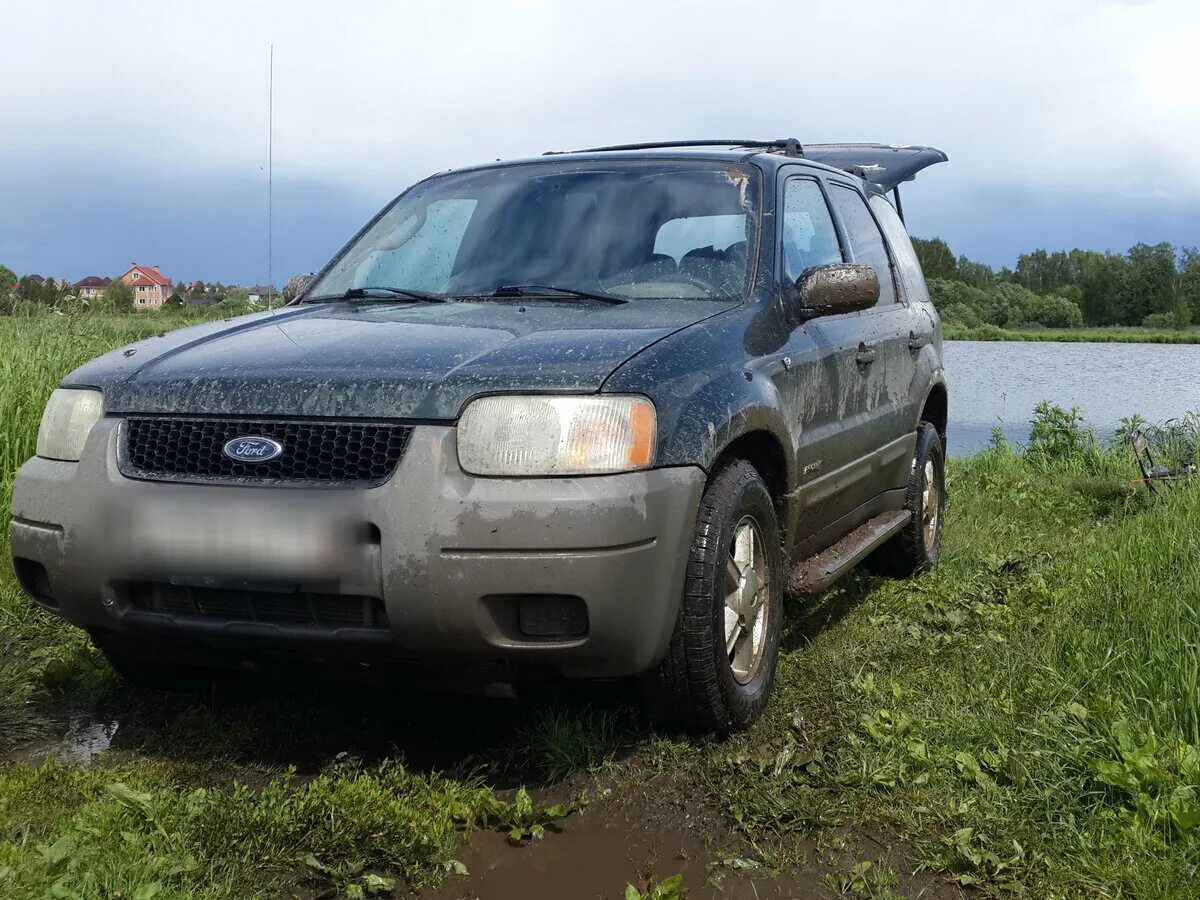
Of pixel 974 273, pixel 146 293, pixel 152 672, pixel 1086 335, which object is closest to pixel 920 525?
pixel 152 672

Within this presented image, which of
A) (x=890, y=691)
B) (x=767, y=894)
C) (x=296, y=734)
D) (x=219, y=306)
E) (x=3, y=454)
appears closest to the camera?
(x=767, y=894)

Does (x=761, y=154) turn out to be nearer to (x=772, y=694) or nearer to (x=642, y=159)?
(x=642, y=159)

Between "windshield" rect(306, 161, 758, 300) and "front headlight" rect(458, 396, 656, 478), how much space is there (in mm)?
1061

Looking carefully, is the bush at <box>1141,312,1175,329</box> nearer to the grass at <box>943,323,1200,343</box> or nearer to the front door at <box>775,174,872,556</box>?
the grass at <box>943,323,1200,343</box>

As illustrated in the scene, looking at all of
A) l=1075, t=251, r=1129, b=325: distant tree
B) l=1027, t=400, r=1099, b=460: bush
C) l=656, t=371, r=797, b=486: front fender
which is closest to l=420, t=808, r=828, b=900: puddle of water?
l=656, t=371, r=797, b=486: front fender

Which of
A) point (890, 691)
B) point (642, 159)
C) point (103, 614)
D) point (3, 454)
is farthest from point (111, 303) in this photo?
point (890, 691)

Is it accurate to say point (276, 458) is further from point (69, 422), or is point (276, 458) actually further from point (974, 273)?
point (974, 273)

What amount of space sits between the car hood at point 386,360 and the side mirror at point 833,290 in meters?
0.43

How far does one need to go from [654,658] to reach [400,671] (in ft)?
2.19

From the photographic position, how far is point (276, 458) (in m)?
3.08

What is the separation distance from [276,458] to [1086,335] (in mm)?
45001

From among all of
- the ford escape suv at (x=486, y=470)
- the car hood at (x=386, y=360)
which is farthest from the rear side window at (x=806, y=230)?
the car hood at (x=386, y=360)

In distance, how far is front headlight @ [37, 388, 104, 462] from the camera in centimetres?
340

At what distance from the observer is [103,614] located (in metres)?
3.27
